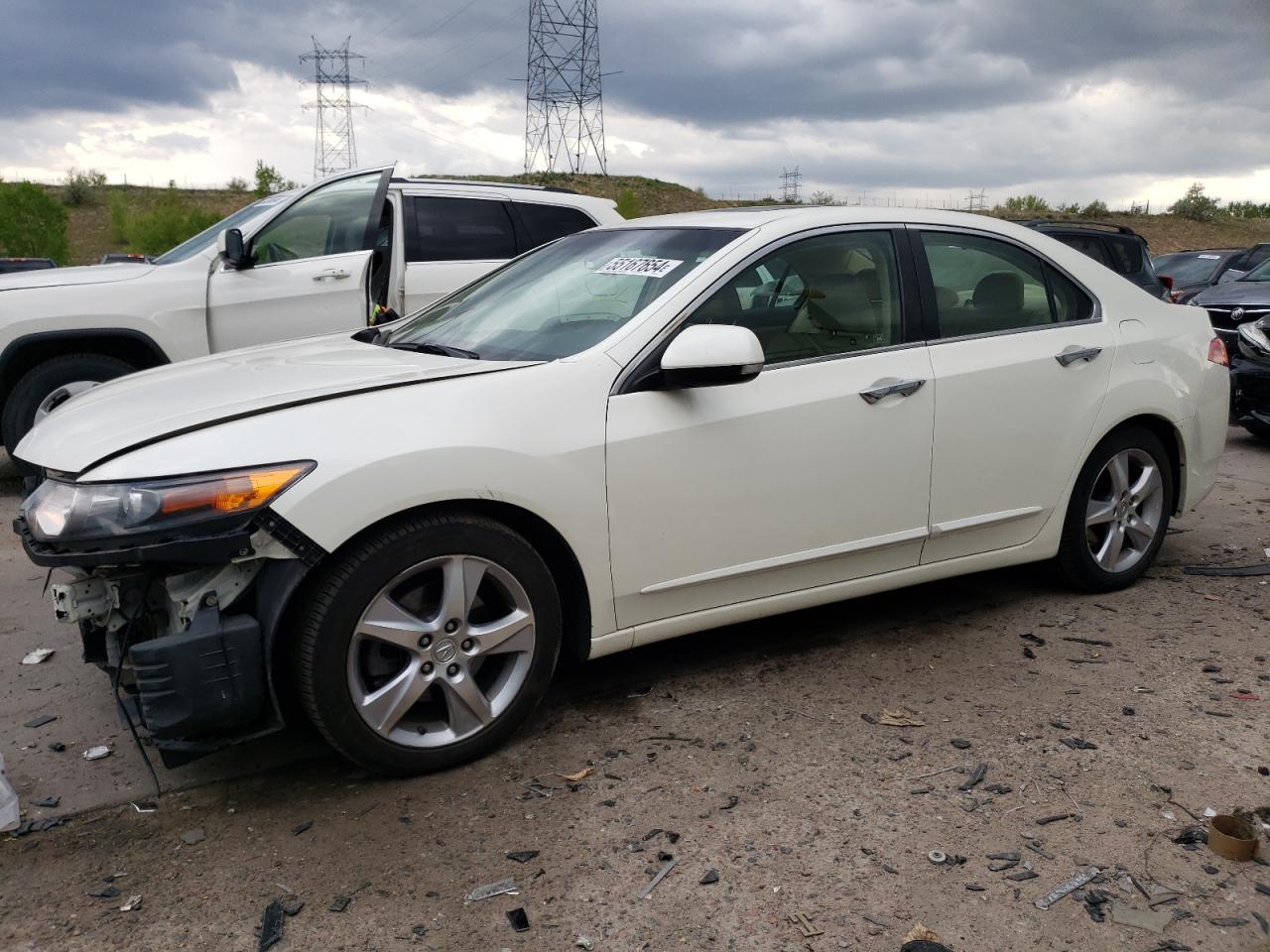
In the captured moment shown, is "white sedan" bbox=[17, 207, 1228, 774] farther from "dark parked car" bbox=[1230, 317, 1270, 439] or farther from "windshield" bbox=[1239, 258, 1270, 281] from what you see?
"windshield" bbox=[1239, 258, 1270, 281]

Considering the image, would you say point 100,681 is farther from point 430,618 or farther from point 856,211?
point 856,211

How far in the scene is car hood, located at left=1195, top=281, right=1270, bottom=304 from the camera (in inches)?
457

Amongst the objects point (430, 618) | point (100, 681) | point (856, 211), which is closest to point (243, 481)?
point (430, 618)

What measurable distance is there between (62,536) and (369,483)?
79 cm

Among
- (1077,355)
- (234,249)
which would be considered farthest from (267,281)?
(1077,355)

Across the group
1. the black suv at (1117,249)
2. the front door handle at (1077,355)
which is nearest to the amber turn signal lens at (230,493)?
the front door handle at (1077,355)

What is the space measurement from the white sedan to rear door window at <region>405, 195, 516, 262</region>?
12.3 feet

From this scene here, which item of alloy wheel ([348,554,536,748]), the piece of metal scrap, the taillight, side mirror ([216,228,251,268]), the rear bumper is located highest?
side mirror ([216,228,251,268])

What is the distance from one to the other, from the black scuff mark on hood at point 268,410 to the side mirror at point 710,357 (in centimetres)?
43

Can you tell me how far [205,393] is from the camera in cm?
330

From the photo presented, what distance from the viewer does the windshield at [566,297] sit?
12.0 feet

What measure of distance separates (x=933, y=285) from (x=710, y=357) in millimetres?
1311

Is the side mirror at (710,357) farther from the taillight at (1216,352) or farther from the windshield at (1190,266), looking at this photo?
the windshield at (1190,266)

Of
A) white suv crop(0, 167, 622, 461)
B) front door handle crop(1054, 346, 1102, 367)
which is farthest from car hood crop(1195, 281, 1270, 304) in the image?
front door handle crop(1054, 346, 1102, 367)
